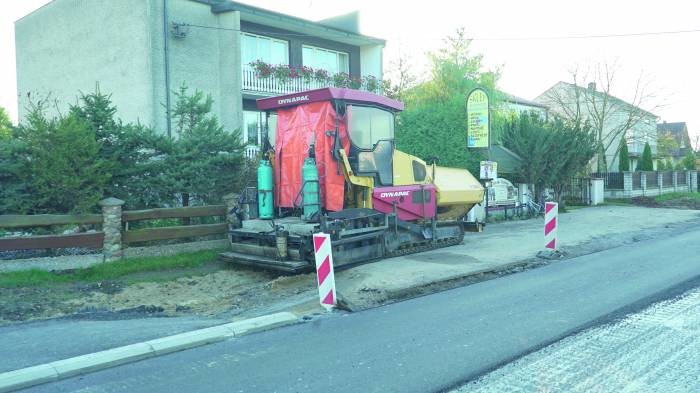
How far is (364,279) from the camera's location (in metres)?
9.38

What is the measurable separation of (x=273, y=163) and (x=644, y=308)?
697cm

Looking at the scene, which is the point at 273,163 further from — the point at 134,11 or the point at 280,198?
the point at 134,11

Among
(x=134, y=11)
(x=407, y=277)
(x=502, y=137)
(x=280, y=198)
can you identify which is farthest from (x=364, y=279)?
(x=502, y=137)

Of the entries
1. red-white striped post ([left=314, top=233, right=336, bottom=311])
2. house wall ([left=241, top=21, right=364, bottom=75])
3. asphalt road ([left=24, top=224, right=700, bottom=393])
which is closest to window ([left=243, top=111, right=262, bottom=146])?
house wall ([left=241, top=21, right=364, bottom=75])

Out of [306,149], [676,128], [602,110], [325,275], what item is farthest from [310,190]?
[676,128]

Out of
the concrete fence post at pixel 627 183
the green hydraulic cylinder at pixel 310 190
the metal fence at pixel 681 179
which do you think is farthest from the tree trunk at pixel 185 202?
the metal fence at pixel 681 179

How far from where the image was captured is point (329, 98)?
33.3ft

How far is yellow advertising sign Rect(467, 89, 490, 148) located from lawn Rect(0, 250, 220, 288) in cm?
1008

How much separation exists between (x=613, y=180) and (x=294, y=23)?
69.6 feet

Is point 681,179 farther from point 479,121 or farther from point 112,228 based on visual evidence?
point 112,228

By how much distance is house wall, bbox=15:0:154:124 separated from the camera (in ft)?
56.1

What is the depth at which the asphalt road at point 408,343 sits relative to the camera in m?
4.99

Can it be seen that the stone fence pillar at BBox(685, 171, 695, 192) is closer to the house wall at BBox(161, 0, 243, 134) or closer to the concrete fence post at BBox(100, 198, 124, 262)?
the house wall at BBox(161, 0, 243, 134)

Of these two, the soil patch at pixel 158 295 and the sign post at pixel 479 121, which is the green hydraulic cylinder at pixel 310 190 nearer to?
the soil patch at pixel 158 295
